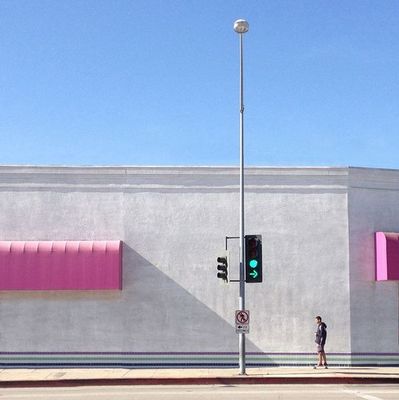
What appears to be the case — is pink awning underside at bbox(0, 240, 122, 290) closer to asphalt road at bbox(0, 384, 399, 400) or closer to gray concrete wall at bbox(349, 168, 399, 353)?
asphalt road at bbox(0, 384, 399, 400)

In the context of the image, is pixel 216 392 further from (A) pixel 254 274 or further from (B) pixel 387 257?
(B) pixel 387 257

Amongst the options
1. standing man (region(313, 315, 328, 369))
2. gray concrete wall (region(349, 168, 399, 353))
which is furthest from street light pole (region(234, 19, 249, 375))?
gray concrete wall (region(349, 168, 399, 353))

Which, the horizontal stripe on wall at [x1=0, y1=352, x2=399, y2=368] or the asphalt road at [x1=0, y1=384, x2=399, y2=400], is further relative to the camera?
the horizontal stripe on wall at [x1=0, y1=352, x2=399, y2=368]

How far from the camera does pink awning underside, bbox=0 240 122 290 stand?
23703mm

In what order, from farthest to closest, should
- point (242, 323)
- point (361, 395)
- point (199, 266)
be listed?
point (199, 266)
point (242, 323)
point (361, 395)

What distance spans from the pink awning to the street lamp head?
7.71m

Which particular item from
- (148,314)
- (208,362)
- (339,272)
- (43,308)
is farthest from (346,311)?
(43,308)

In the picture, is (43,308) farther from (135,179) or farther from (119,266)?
(135,179)

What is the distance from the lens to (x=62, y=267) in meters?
23.8

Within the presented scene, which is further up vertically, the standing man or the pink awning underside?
the pink awning underside

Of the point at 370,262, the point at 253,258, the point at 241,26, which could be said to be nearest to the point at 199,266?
the point at 253,258

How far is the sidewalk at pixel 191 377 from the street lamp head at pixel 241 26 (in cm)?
968

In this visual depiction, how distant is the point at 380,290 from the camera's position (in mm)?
24625

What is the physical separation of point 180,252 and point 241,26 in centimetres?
728
